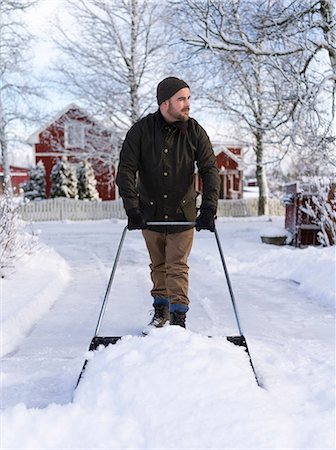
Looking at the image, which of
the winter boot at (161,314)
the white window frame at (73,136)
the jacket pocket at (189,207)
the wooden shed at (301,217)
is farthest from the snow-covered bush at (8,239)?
the white window frame at (73,136)

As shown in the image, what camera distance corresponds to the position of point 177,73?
55.7 ft

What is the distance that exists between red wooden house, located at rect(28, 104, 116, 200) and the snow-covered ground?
56.4 ft

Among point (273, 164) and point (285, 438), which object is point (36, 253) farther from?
point (285, 438)

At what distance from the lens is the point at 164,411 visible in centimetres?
229

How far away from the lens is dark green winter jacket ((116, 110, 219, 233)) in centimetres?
371

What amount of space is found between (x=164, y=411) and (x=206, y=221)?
1451mm

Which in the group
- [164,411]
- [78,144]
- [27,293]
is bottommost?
[27,293]

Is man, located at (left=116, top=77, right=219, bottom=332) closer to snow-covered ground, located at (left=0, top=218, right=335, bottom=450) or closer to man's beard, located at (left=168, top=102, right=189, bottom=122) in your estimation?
man's beard, located at (left=168, top=102, right=189, bottom=122)

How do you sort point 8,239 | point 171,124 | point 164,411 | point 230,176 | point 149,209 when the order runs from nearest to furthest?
point 164,411 → point 171,124 → point 149,209 → point 8,239 → point 230,176

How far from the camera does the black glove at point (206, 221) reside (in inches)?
133

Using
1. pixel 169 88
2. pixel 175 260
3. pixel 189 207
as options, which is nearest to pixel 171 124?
pixel 169 88

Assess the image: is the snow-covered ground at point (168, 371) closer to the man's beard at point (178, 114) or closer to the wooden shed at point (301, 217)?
the man's beard at point (178, 114)

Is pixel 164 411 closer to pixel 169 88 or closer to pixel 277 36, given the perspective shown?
pixel 169 88

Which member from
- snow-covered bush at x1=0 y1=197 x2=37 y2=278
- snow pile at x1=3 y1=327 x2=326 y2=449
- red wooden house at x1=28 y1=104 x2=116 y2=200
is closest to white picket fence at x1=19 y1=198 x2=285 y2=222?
red wooden house at x1=28 y1=104 x2=116 y2=200
